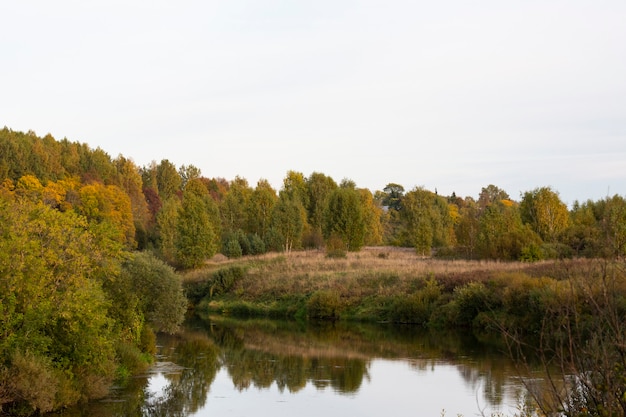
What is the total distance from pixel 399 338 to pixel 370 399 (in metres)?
13.8

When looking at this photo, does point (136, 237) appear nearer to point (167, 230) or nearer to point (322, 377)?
point (167, 230)

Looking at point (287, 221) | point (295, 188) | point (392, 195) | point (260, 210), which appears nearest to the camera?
point (287, 221)

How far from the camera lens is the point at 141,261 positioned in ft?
86.4

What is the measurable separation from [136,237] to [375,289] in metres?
45.6

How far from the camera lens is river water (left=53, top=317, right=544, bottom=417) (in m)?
19.2

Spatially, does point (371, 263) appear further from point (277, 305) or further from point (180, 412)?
point (180, 412)

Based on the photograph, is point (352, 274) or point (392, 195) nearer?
point (352, 274)

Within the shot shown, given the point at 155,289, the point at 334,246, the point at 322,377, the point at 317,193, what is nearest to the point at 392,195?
the point at 317,193

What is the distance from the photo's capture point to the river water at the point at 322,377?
19.2 meters

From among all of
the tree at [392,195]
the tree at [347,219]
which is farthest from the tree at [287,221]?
the tree at [392,195]

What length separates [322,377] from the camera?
24000mm

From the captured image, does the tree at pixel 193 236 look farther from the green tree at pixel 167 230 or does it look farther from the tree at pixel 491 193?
the tree at pixel 491 193

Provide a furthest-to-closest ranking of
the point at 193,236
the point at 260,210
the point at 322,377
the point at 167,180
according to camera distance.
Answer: the point at 167,180
the point at 260,210
the point at 193,236
the point at 322,377

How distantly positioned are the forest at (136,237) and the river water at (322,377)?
1487mm
